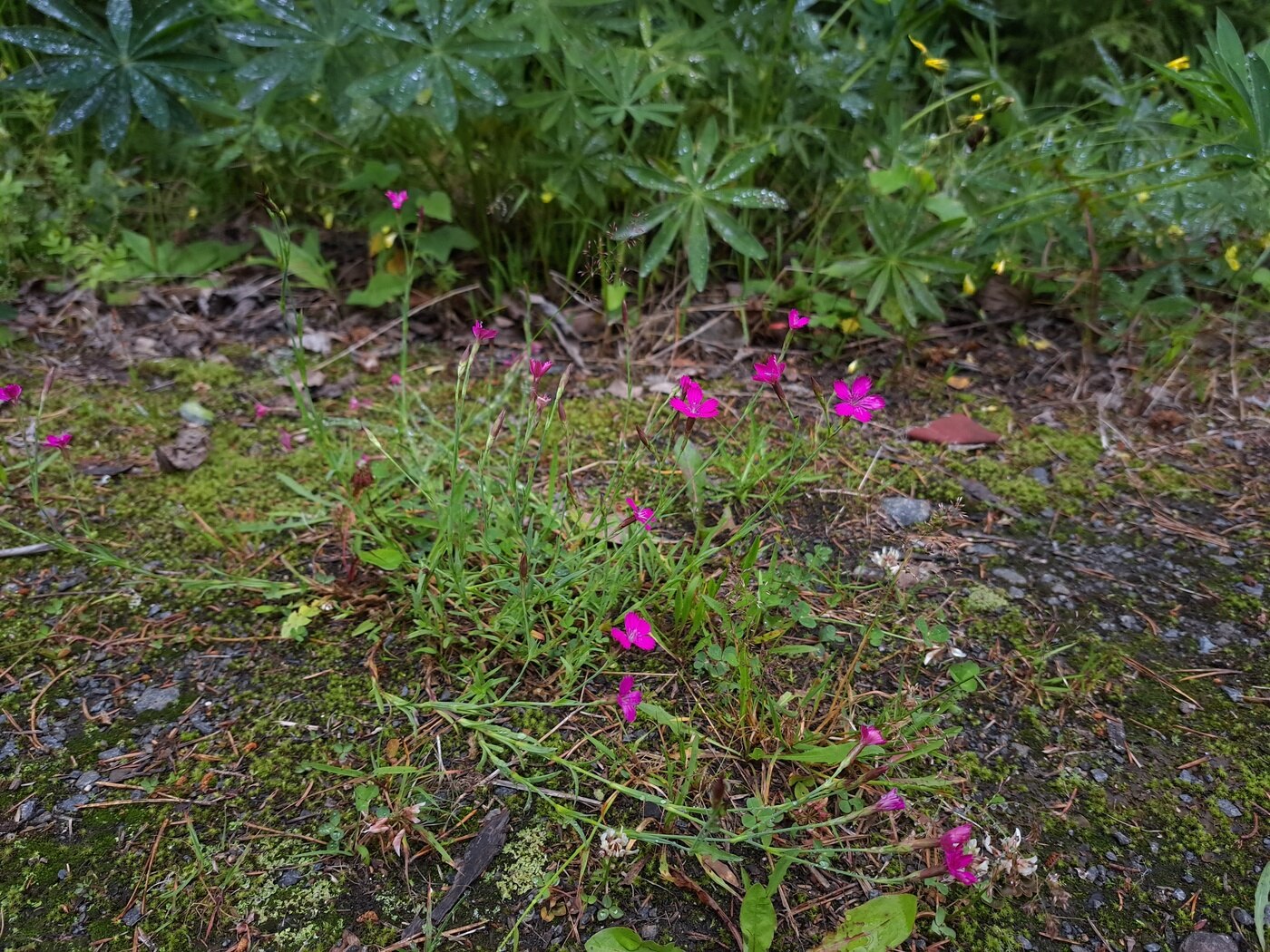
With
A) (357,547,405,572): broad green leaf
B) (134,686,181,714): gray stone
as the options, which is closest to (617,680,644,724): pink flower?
(357,547,405,572): broad green leaf

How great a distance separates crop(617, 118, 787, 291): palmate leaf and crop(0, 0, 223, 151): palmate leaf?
1.44 metres

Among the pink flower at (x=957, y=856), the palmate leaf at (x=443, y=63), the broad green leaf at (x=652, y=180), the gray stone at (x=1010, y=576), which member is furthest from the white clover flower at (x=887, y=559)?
the palmate leaf at (x=443, y=63)

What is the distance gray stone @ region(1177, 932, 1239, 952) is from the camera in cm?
120

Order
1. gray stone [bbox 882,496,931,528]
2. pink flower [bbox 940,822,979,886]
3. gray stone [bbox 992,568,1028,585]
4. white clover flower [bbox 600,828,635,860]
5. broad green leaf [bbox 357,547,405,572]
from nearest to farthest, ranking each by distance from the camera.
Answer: pink flower [bbox 940,822,979,886] < white clover flower [bbox 600,828,635,860] < broad green leaf [bbox 357,547,405,572] < gray stone [bbox 992,568,1028,585] < gray stone [bbox 882,496,931,528]

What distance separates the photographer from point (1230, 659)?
1.68 meters

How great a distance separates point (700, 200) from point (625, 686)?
1.58 m

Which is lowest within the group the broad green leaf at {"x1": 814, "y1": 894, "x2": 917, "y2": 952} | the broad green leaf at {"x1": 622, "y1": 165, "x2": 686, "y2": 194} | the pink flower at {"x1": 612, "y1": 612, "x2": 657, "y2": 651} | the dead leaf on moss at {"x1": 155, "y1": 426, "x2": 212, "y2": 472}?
the broad green leaf at {"x1": 814, "y1": 894, "x2": 917, "y2": 952}

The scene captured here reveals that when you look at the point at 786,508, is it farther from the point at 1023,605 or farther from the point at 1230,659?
the point at 1230,659

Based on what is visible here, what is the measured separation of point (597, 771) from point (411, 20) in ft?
8.68

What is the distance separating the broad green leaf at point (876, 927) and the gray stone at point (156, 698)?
122 cm

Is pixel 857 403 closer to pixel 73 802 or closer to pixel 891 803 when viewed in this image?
pixel 891 803

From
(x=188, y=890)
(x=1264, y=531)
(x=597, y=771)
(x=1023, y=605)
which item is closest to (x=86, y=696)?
(x=188, y=890)

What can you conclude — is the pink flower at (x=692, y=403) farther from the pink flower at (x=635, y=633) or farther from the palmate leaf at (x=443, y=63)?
Result: the palmate leaf at (x=443, y=63)

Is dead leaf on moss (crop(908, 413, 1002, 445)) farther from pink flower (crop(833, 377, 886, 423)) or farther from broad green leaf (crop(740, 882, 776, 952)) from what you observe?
broad green leaf (crop(740, 882, 776, 952))
